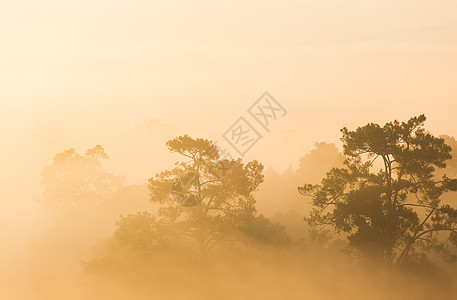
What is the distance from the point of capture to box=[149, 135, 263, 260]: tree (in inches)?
1708

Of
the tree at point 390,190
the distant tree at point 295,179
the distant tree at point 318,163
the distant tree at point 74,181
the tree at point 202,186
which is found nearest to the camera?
the tree at point 390,190

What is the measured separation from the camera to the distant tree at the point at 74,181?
7044 cm

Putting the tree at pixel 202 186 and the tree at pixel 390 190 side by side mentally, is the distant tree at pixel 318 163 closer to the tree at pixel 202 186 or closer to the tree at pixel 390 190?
the tree at pixel 202 186

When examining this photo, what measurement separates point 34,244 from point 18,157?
419 ft

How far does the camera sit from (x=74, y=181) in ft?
233

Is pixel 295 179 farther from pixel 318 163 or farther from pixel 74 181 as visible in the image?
pixel 74 181

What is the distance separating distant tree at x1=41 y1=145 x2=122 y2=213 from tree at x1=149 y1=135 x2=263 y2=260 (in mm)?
29185

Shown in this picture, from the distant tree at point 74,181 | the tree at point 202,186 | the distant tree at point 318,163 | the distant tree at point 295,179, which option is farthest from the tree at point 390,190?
the distant tree at point 318,163

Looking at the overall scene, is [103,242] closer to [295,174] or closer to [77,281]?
[77,281]

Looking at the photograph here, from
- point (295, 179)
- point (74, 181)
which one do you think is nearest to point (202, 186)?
point (74, 181)

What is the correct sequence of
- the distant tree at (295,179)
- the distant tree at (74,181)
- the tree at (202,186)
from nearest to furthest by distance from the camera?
the tree at (202,186) < the distant tree at (74,181) < the distant tree at (295,179)

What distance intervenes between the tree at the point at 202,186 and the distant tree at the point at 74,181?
2918cm

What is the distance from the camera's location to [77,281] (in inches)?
2088

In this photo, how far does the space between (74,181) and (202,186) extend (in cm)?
3160
